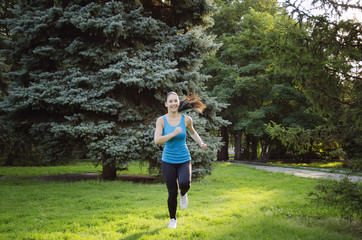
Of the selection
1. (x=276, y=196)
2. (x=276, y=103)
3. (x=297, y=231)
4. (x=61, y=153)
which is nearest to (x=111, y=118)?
(x=61, y=153)

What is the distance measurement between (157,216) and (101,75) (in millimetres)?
5747

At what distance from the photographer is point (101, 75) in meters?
9.45

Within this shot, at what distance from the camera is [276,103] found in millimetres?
21172

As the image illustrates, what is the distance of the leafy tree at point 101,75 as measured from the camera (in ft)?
29.3

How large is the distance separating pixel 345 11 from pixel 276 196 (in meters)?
4.67

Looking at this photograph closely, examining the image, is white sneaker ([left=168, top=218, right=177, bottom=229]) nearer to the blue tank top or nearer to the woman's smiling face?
the blue tank top

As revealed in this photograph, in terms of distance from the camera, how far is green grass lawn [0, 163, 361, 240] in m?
4.25

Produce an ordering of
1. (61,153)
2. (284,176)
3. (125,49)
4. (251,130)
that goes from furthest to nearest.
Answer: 1. (251,130)
2. (284,176)
3. (125,49)
4. (61,153)

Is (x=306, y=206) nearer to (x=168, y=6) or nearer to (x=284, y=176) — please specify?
(x=284, y=176)

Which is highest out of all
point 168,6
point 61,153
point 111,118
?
point 168,6

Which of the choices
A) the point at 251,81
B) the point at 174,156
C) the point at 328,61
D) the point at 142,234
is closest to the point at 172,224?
the point at 142,234

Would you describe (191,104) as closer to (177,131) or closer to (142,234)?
(177,131)

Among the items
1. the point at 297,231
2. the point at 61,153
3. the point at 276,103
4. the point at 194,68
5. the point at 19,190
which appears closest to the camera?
the point at 297,231

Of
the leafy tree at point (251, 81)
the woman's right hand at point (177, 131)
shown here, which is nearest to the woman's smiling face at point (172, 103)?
the woman's right hand at point (177, 131)
